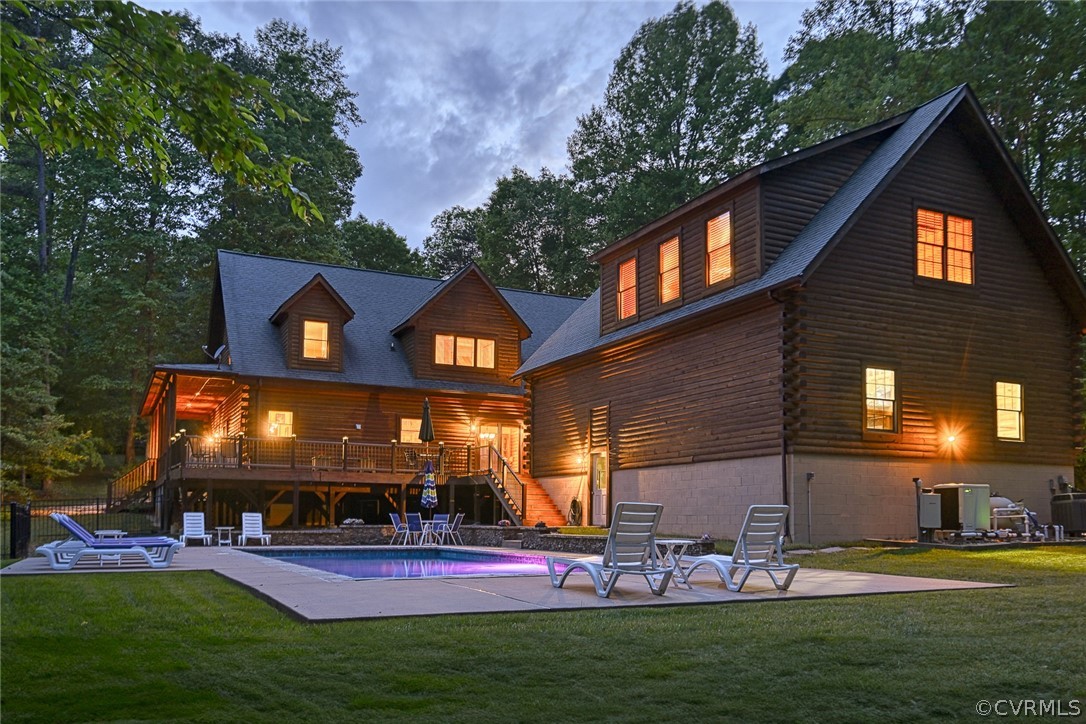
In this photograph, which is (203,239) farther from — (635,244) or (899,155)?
(899,155)

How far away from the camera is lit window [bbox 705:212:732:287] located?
22359mm

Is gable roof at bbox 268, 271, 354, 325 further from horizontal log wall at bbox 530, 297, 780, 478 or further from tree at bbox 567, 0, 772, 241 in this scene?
tree at bbox 567, 0, 772, 241

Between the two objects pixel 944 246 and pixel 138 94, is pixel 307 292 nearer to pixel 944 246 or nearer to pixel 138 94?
pixel 944 246

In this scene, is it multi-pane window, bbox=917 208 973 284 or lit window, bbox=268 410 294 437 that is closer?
multi-pane window, bbox=917 208 973 284

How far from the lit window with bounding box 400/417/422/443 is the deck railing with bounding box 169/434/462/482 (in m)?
1.41

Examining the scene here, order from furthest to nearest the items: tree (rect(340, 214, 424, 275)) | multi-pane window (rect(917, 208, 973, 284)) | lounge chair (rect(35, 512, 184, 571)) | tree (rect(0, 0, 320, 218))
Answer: tree (rect(340, 214, 424, 275)) → multi-pane window (rect(917, 208, 973, 284)) → lounge chair (rect(35, 512, 184, 571)) → tree (rect(0, 0, 320, 218))

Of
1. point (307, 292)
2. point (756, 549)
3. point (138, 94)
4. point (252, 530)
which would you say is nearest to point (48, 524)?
point (252, 530)

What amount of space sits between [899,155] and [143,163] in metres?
16.8

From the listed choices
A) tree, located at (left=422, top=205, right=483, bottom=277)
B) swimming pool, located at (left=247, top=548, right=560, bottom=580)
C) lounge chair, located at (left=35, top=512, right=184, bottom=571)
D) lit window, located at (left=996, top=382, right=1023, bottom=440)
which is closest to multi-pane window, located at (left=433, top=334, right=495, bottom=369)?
swimming pool, located at (left=247, top=548, right=560, bottom=580)

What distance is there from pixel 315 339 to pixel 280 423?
9.53ft

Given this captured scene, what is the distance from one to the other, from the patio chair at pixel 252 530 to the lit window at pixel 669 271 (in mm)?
11510

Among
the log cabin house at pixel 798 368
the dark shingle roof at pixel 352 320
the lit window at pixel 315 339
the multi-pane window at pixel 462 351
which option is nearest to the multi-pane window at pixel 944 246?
the log cabin house at pixel 798 368

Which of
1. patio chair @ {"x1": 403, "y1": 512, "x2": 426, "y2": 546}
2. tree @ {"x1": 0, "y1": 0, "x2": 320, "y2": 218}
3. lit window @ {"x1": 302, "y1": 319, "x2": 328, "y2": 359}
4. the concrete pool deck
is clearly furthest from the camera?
lit window @ {"x1": 302, "y1": 319, "x2": 328, "y2": 359}

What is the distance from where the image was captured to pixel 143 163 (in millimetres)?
9328
